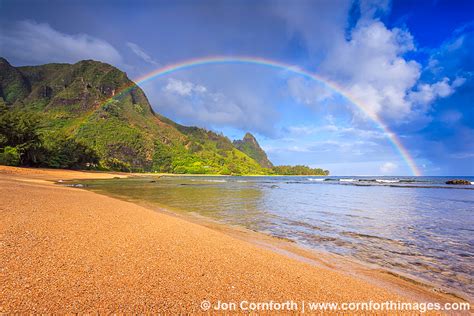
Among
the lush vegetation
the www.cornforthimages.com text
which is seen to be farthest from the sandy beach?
the lush vegetation

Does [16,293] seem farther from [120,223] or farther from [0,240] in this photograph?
[120,223]

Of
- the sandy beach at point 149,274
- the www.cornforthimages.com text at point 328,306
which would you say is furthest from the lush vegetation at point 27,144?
the www.cornforthimages.com text at point 328,306

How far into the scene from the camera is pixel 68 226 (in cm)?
663

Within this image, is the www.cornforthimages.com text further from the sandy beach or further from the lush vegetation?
the lush vegetation

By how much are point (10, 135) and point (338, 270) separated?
66.7 m

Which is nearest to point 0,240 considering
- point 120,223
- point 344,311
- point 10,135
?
point 120,223

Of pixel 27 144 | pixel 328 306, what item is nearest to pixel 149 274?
pixel 328 306

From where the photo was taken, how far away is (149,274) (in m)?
4.06

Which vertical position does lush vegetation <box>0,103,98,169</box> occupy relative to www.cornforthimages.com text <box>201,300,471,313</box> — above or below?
above

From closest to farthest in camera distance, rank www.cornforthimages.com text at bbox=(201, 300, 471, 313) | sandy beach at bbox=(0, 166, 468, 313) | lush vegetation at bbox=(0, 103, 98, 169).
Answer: sandy beach at bbox=(0, 166, 468, 313)
www.cornforthimages.com text at bbox=(201, 300, 471, 313)
lush vegetation at bbox=(0, 103, 98, 169)

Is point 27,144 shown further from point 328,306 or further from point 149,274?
point 328,306

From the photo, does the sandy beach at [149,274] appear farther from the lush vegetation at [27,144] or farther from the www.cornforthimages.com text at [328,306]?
the lush vegetation at [27,144]

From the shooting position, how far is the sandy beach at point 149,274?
312cm

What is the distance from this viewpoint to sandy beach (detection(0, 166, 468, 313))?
10.2ft
